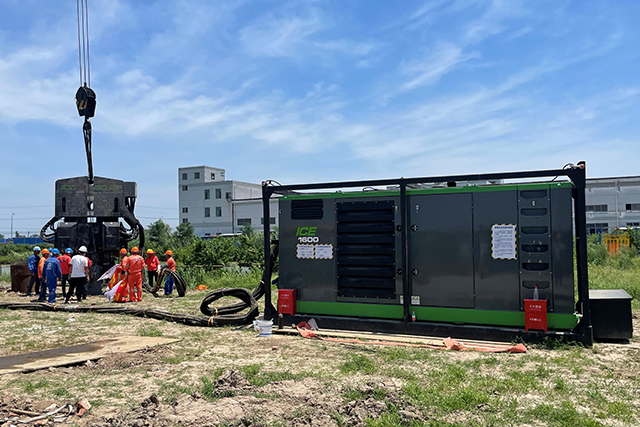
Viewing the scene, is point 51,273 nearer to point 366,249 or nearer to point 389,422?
point 366,249

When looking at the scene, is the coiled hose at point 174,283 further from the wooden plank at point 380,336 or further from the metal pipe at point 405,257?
the metal pipe at point 405,257

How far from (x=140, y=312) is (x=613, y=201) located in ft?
166

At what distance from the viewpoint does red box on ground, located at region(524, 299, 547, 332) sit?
8.90 meters

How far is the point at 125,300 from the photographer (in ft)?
55.8

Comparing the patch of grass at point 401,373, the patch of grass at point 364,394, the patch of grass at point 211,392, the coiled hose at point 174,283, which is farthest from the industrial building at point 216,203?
the patch of grass at point 364,394

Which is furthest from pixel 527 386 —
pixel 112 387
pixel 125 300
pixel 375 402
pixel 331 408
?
pixel 125 300

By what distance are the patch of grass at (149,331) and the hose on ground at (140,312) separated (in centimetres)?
72

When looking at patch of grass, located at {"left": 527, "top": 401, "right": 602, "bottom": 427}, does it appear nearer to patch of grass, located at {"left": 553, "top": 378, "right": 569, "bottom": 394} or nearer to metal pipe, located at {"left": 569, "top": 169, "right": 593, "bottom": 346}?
patch of grass, located at {"left": 553, "top": 378, "right": 569, "bottom": 394}

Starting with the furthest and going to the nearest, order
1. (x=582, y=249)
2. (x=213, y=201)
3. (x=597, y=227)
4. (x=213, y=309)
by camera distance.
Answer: (x=213, y=201) → (x=597, y=227) → (x=213, y=309) → (x=582, y=249)

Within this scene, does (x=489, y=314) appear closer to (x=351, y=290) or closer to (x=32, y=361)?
(x=351, y=290)

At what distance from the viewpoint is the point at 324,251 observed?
10859 millimetres

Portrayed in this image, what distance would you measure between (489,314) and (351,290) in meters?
2.70

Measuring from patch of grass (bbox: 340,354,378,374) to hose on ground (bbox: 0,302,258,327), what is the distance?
172 inches

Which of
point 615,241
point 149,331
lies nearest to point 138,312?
point 149,331
